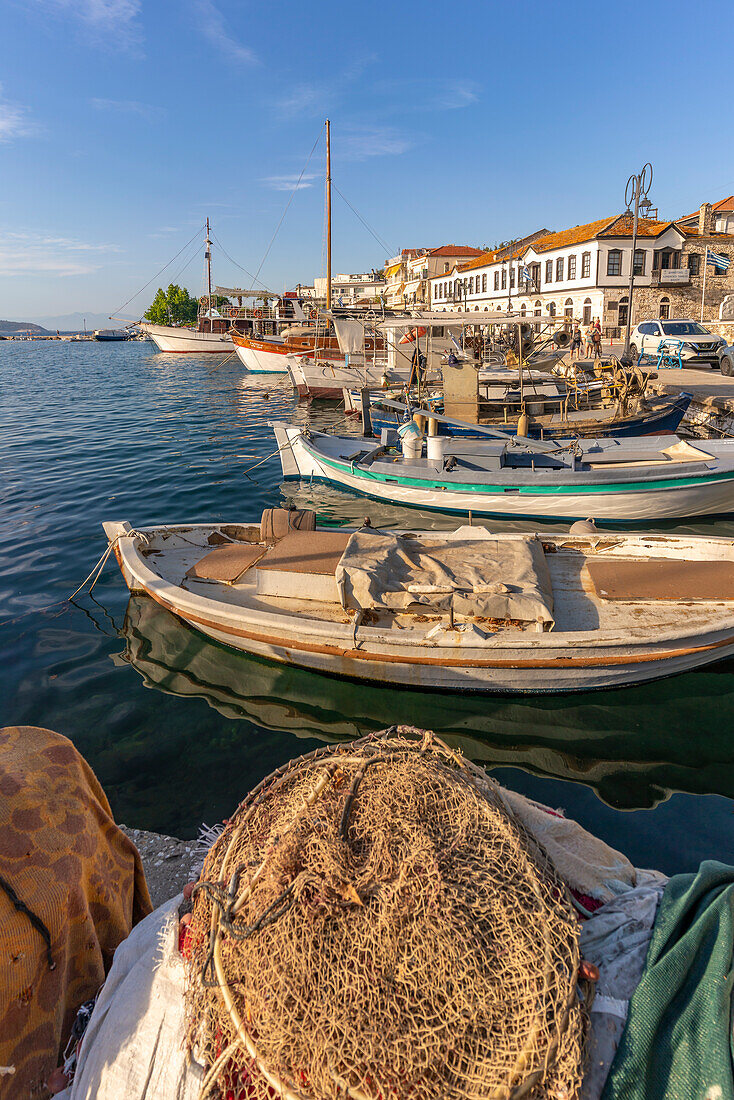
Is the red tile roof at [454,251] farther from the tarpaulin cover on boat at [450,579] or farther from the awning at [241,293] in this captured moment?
the tarpaulin cover on boat at [450,579]

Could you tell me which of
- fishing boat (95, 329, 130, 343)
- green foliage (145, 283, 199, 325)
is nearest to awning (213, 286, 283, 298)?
green foliage (145, 283, 199, 325)

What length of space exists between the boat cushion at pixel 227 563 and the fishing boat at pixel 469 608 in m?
0.03

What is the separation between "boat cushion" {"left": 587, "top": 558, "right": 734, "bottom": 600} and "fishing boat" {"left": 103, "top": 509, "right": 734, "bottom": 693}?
0.02 m

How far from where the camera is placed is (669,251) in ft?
129

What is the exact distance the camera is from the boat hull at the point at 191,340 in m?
57.4

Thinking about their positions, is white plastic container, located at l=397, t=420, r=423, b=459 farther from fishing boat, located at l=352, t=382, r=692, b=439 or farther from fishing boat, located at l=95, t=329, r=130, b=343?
fishing boat, located at l=95, t=329, r=130, b=343

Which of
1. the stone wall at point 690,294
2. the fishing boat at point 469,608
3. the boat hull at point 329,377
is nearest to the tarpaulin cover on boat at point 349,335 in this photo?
the boat hull at point 329,377

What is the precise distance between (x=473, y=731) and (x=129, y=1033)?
4.38 metres

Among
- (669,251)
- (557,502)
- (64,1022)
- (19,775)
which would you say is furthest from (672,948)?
(669,251)

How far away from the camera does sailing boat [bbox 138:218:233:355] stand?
57625 millimetres

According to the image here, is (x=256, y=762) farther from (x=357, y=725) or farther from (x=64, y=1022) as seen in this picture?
(x=64, y=1022)

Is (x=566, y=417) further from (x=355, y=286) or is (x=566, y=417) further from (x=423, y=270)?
(x=355, y=286)

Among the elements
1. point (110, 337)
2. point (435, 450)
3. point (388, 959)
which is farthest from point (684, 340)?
point (110, 337)

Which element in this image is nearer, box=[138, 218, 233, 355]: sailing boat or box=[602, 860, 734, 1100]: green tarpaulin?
box=[602, 860, 734, 1100]: green tarpaulin
